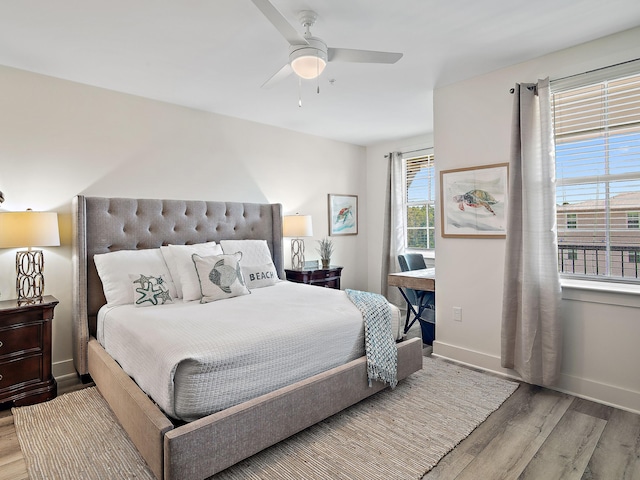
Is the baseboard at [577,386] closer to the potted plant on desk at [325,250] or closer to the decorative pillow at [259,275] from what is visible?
the decorative pillow at [259,275]

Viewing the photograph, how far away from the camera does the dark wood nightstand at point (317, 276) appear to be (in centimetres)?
440

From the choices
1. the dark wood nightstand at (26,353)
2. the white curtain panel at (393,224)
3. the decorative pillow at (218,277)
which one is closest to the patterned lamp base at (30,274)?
the dark wood nightstand at (26,353)

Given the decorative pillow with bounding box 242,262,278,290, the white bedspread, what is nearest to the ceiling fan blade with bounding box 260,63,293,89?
the white bedspread

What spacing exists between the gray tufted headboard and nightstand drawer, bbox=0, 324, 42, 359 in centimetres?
32

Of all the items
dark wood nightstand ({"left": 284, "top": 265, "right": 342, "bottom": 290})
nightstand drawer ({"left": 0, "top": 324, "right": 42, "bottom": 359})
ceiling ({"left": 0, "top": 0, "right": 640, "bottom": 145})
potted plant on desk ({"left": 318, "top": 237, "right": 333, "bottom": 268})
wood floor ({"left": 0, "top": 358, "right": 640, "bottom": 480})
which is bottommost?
wood floor ({"left": 0, "top": 358, "right": 640, "bottom": 480})

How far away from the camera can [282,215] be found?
14.8ft

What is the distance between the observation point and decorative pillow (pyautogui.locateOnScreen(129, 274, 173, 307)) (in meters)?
2.80

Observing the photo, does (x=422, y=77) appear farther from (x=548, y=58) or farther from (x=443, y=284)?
(x=443, y=284)

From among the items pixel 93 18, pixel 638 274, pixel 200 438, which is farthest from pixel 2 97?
pixel 638 274

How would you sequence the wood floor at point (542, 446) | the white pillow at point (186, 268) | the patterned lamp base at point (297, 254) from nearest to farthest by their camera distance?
the wood floor at point (542, 446) → the white pillow at point (186, 268) → the patterned lamp base at point (297, 254)

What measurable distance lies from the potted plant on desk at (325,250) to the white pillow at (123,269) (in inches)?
86.4

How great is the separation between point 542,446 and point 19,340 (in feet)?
11.2

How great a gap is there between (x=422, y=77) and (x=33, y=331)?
3.65 m

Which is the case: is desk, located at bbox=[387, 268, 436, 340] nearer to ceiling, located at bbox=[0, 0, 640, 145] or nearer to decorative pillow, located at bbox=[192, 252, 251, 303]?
decorative pillow, located at bbox=[192, 252, 251, 303]
